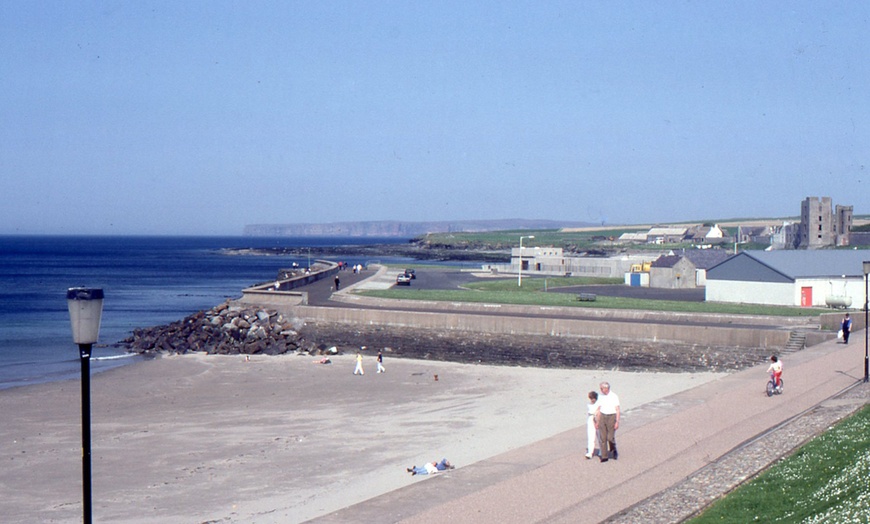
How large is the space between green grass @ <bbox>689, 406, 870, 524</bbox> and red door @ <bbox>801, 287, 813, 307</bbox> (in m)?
31.8

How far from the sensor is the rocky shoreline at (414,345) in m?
31.8

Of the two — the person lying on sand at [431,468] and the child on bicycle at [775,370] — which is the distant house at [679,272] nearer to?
the child on bicycle at [775,370]

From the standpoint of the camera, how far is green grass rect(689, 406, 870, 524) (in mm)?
9734

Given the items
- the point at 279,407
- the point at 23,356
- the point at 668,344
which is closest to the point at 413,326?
the point at 668,344

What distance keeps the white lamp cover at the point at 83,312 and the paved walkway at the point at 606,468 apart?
4966 mm

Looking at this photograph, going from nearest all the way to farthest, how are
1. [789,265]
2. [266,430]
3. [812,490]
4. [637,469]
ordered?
[812,490] → [637,469] → [266,430] → [789,265]

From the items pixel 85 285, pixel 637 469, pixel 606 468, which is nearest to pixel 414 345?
pixel 606 468

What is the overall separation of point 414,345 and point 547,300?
38.2ft

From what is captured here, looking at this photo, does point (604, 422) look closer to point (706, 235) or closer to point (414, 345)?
point (414, 345)

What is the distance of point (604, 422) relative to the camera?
13750mm

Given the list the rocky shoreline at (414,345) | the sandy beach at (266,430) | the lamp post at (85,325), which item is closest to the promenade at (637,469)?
the sandy beach at (266,430)

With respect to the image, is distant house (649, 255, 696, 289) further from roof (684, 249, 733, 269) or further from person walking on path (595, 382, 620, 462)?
person walking on path (595, 382, 620, 462)

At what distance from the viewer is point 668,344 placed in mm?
32312

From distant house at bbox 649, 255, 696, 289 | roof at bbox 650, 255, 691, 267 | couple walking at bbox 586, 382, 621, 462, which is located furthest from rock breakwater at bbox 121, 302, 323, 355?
roof at bbox 650, 255, 691, 267
